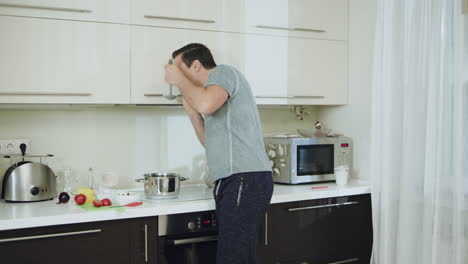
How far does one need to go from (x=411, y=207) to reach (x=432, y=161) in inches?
10.5

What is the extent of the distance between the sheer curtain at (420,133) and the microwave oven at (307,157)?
0.27 meters

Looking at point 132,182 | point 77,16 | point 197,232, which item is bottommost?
point 197,232

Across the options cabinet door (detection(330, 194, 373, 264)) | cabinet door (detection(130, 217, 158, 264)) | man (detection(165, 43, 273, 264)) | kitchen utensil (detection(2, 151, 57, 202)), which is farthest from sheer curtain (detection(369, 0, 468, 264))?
kitchen utensil (detection(2, 151, 57, 202))

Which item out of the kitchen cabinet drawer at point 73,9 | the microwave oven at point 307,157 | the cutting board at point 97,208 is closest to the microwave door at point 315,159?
the microwave oven at point 307,157

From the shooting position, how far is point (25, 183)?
2.21 metres

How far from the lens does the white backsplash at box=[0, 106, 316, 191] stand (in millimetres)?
2518

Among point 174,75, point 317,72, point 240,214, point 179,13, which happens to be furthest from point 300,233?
point 179,13

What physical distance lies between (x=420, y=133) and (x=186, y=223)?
1.20m

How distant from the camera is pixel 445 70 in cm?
223

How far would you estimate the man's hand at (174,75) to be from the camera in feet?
7.19

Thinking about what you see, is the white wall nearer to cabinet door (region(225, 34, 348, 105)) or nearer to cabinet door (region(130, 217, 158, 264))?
cabinet door (region(225, 34, 348, 105))

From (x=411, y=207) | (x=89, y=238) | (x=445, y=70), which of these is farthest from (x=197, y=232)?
(x=445, y=70)

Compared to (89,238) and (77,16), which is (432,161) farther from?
(77,16)

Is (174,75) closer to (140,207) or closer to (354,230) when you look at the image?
(140,207)
